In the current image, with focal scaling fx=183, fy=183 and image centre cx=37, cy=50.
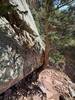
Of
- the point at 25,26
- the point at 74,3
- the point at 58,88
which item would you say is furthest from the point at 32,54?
the point at 58,88

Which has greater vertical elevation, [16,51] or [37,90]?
[16,51]

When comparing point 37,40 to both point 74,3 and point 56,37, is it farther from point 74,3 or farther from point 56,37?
point 74,3

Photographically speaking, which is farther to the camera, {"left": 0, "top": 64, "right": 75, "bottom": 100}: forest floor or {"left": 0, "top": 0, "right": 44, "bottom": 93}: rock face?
{"left": 0, "top": 64, "right": 75, "bottom": 100}: forest floor

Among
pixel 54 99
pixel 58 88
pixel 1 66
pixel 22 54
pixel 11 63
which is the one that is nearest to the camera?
pixel 1 66

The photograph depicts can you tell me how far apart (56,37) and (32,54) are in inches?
48.5

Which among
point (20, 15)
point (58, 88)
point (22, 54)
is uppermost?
point (20, 15)

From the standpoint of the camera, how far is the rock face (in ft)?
17.4

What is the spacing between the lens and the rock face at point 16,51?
5289 millimetres

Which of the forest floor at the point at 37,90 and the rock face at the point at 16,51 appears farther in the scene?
the forest floor at the point at 37,90

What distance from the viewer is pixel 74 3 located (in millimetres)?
7555

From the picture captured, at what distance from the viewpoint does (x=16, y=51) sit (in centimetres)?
592

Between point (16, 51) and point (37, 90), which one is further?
point (37, 90)

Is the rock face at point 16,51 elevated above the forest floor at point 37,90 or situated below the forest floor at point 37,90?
above

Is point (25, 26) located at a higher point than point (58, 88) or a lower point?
higher
